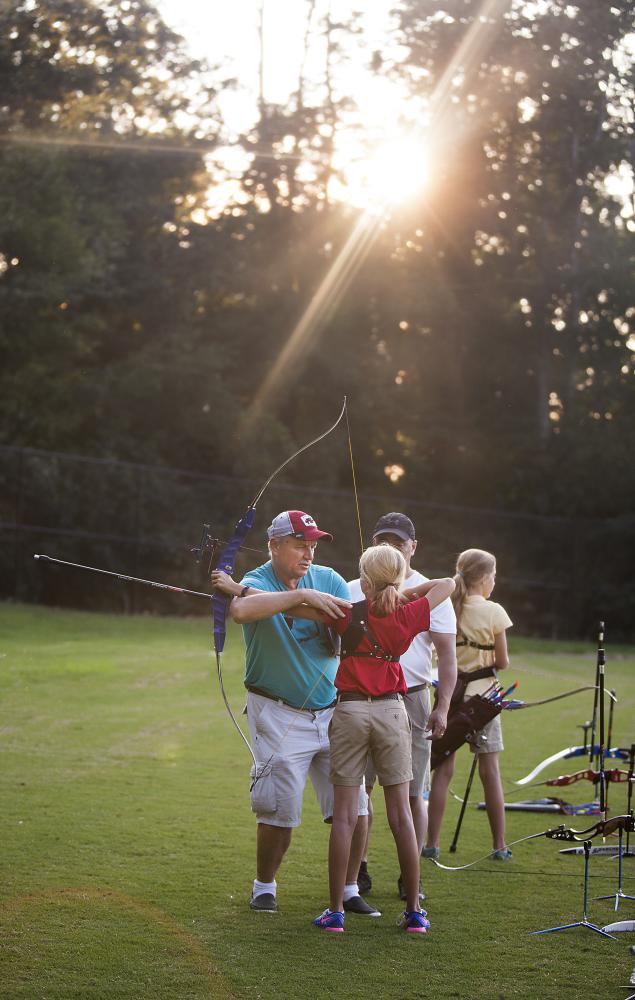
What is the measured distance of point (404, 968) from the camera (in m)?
5.07

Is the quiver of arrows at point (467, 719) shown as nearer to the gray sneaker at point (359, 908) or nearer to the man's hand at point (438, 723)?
the man's hand at point (438, 723)

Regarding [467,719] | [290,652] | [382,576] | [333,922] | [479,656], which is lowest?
[333,922]

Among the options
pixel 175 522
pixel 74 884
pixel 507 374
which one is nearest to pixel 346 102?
pixel 507 374

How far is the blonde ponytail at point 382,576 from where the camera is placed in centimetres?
546

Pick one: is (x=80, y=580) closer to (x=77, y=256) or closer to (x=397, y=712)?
(x=77, y=256)

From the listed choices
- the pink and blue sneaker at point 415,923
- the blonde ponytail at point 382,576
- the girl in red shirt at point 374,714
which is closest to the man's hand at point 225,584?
the girl in red shirt at point 374,714

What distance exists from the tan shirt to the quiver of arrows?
0.13 metres

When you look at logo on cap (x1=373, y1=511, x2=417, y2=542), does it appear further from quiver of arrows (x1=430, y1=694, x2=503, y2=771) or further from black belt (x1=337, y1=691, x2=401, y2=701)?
quiver of arrows (x1=430, y1=694, x2=503, y2=771)

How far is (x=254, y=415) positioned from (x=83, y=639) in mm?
11541

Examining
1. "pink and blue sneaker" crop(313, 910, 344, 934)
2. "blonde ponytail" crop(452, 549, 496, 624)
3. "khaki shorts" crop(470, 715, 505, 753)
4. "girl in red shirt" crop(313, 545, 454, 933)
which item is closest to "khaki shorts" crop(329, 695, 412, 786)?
"girl in red shirt" crop(313, 545, 454, 933)

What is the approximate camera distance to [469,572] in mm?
7223

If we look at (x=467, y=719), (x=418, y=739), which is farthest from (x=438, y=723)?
(x=467, y=719)

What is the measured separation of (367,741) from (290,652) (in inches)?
20.3

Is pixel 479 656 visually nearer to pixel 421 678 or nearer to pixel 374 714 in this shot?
pixel 421 678
